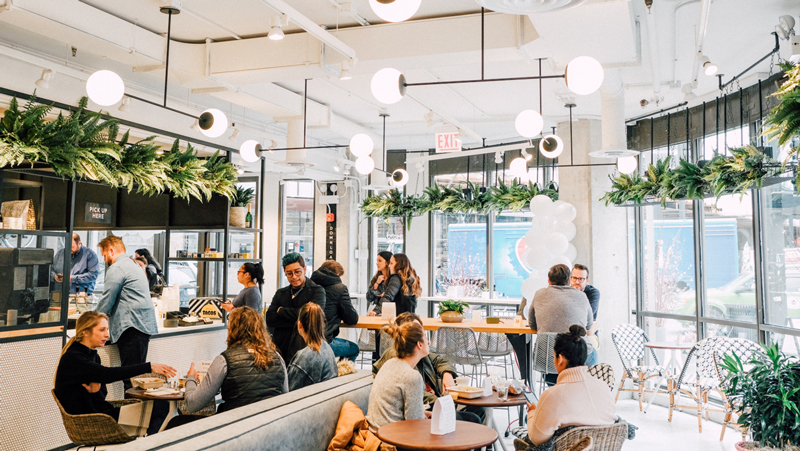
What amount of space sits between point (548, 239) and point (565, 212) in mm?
433

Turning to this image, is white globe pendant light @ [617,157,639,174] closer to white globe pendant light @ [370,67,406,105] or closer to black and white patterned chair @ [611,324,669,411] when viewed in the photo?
black and white patterned chair @ [611,324,669,411]

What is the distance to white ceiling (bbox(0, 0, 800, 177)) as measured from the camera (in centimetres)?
493

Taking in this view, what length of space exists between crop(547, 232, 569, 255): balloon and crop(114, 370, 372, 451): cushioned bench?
14.1 feet

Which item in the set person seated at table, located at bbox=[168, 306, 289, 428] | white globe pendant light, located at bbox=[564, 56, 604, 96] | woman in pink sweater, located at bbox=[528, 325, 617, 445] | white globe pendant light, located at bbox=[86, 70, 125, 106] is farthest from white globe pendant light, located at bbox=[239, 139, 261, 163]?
woman in pink sweater, located at bbox=[528, 325, 617, 445]

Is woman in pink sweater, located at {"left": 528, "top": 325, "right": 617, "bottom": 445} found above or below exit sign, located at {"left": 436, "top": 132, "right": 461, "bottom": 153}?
below

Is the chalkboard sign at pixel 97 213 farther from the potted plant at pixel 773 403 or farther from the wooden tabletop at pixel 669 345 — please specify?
the potted plant at pixel 773 403

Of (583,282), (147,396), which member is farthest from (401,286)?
(147,396)

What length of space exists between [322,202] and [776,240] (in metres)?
7.31

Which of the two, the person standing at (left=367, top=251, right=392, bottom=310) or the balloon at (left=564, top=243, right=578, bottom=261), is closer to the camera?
the person standing at (left=367, top=251, right=392, bottom=310)

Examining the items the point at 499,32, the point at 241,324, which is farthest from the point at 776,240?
the point at 241,324

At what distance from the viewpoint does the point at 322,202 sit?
11.2 m

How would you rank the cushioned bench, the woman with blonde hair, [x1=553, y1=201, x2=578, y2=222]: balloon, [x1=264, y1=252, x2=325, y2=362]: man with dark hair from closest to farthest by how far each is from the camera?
the cushioned bench
[x1=264, y1=252, x2=325, y2=362]: man with dark hair
the woman with blonde hair
[x1=553, y1=201, x2=578, y2=222]: balloon

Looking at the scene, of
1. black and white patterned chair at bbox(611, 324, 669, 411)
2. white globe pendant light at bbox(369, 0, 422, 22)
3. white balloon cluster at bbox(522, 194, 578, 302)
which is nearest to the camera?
white globe pendant light at bbox(369, 0, 422, 22)

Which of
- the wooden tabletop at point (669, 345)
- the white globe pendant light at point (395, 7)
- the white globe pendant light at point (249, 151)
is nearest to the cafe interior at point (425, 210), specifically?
the white globe pendant light at point (395, 7)
